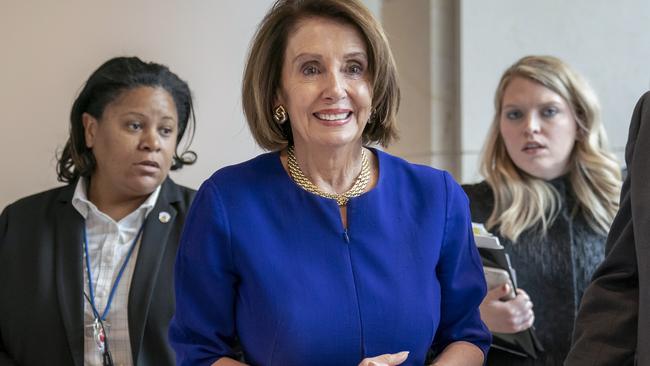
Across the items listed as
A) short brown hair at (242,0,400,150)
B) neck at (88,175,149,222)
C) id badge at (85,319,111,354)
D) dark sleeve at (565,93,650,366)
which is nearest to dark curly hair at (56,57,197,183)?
neck at (88,175,149,222)

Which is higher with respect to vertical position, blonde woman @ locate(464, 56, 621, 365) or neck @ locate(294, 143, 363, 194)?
neck @ locate(294, 143, 363, 194)

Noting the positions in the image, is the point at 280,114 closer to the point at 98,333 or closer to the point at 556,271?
the point at 98,333

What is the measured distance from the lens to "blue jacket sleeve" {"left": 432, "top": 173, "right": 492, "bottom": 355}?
7.06ft

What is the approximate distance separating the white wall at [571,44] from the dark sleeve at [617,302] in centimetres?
234

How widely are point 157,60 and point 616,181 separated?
2.00 metres

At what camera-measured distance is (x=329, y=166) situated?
2.15 metres

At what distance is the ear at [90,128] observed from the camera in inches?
127

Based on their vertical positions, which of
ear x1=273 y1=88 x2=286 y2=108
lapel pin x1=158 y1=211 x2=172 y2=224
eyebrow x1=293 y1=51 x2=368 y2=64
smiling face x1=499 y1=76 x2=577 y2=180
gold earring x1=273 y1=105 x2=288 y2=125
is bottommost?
lapel pin x1=158 y1=211 x2=172 y2=224

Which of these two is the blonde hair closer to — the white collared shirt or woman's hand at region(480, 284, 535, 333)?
woman's hand at region(480, 284, 535, 333)

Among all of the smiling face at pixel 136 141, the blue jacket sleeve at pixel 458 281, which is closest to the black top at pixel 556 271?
the blue jacket sleeve at pixel 458 281

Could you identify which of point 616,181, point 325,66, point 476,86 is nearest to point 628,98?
point 476,86

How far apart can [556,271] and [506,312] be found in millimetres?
388

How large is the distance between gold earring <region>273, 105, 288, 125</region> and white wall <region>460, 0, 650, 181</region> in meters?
2.17

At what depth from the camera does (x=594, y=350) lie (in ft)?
5.97
